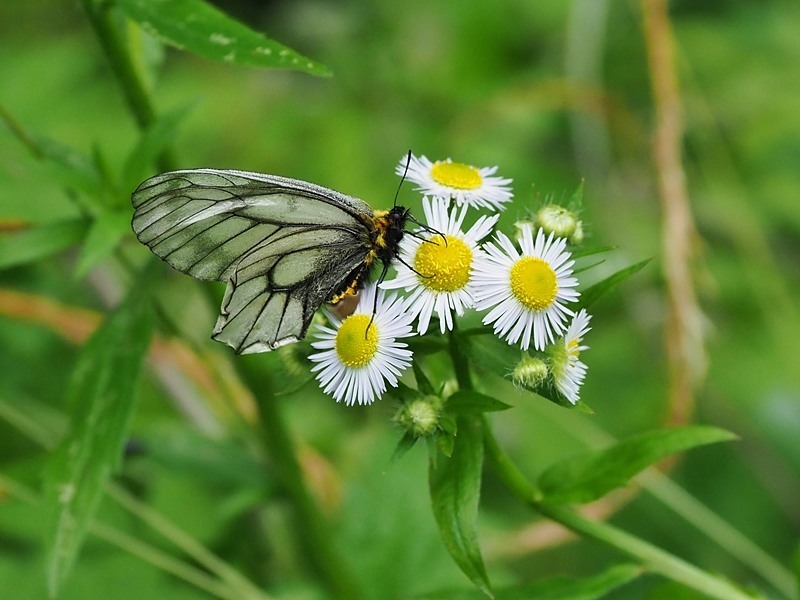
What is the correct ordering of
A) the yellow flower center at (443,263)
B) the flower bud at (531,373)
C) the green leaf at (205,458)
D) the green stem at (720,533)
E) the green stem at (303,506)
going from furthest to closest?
the green stem at (720,533) → the green leaf at (205,458) → the green stem at (303,506) → the yellow flower center at (443,263) → the flower bud at (531,373)

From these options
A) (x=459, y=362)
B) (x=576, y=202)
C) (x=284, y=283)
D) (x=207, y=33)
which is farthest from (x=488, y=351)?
(x=207, y=33)

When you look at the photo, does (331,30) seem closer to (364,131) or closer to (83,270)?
(364,131)

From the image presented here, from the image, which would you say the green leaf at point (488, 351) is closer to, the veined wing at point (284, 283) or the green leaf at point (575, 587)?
the veined wing at point (284, 283)

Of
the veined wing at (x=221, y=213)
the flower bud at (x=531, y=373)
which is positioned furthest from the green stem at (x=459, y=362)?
the veined wing at (x=221, y=213)

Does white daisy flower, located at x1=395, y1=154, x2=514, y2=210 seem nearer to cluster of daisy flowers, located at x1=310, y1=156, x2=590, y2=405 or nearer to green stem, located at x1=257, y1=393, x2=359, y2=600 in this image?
cluster of daisy flowers, located at x1=310, y1=156, x2=590, y2=405

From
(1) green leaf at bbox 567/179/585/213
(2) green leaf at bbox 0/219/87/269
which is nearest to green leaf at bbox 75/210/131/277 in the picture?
(2) green leaf at bbox 0/219/87/269

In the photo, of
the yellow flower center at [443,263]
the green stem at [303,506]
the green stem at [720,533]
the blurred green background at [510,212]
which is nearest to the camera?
the yellow flower center at [443,263]

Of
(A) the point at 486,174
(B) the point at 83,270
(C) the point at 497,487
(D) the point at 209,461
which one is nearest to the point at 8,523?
(D) the point at 209,461
